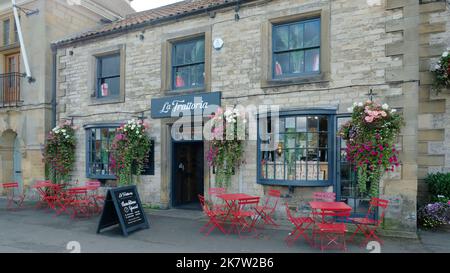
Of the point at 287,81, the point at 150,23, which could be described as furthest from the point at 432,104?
the point at 150,23

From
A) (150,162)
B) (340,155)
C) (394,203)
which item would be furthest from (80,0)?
(394,203)

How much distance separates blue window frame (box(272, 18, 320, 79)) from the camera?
7840 mm

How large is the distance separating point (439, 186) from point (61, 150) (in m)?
10.8

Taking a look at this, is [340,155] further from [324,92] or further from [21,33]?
[21,33]

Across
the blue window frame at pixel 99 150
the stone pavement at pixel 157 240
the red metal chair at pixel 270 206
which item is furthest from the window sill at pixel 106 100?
the red metal chair at pixel 270 206

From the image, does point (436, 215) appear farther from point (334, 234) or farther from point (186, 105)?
point (186, 105)

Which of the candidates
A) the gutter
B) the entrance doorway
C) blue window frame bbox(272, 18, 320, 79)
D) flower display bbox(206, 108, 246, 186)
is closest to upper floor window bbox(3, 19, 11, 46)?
the gutter

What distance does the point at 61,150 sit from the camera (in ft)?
35.0

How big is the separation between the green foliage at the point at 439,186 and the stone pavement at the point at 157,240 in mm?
870

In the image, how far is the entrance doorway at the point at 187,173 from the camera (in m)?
9.79

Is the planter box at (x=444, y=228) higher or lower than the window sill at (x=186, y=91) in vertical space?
lower

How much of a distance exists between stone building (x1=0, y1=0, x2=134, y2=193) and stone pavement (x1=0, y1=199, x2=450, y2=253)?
436 cm

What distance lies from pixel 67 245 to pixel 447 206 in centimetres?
790

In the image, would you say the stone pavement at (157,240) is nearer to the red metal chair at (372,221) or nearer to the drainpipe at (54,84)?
the red metal chair at (372,221)
